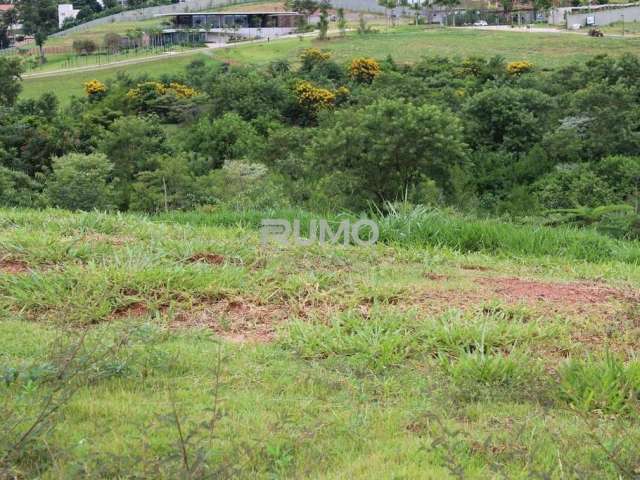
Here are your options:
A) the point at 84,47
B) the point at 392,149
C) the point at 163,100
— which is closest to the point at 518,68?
the point at 163,100

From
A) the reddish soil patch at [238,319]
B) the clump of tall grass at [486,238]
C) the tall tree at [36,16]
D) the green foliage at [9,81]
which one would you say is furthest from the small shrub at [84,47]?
the reddish soil patch at [238,319]

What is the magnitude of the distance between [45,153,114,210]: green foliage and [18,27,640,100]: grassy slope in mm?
24212

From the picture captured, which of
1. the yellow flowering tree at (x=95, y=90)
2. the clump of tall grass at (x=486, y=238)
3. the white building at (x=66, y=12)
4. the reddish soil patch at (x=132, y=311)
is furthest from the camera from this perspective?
the white building at (x=66, y=12)

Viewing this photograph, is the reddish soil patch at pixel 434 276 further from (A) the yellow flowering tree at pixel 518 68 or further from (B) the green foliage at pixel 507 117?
(A) the yellow flowering tree at pixel 518 68

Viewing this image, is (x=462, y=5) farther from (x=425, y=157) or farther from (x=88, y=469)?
(x=88, y=469)

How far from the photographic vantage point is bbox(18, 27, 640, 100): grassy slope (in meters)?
46.4

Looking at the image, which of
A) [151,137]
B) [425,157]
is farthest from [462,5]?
[425,157]

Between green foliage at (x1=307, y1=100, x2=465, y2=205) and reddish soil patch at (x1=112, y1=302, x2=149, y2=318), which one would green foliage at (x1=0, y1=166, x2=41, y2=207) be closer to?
green foliage at (x1=307, y1=100, x2=465, y2=205)

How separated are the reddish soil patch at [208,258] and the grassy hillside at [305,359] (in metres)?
0.02

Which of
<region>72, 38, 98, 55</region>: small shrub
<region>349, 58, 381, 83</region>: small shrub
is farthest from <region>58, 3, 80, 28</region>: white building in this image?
<region>349, 58, 381, 83</region>: small shrub

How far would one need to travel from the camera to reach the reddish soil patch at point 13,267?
15.4 feet

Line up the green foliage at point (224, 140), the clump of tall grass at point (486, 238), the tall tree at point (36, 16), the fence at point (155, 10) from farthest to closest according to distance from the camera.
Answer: the fence at point (155, 10) < the tall tree at point (36, 16) < the green foliage at point (224, 140) < the clump of tall grass at point (486, 238)

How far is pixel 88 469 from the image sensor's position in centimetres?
244

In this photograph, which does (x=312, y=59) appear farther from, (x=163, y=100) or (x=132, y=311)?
(x=132, y=311)
